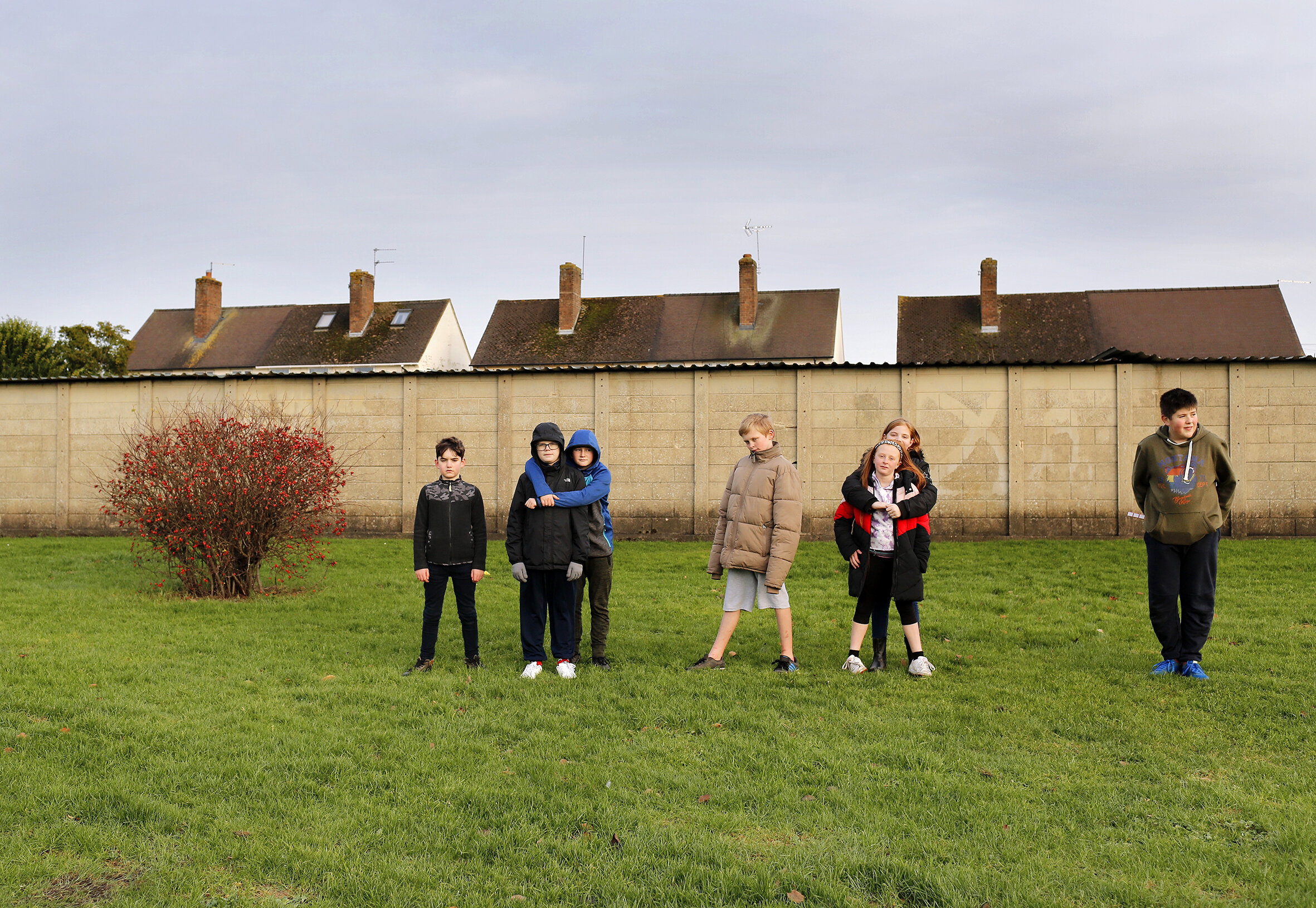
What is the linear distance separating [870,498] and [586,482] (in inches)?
83.3

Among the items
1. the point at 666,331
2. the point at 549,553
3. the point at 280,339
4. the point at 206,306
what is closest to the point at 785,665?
the point at 549,553

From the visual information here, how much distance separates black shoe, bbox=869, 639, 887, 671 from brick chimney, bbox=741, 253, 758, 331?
87.8 ft

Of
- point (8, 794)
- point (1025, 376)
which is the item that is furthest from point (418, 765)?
point (1025, 376)

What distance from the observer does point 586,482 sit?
6.95 meters

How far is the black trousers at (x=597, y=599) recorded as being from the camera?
7.12 metres

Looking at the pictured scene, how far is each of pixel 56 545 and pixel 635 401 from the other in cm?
989

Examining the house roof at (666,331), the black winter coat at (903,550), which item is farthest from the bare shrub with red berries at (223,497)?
the house roof at (666,331)

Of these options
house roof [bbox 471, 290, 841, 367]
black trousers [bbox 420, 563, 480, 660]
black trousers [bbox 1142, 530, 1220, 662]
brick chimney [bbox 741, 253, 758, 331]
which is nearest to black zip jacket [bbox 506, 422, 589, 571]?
black trousers [bbox 420, 563, 480, 660]

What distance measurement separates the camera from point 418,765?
466cm

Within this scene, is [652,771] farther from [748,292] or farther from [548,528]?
[748,292]

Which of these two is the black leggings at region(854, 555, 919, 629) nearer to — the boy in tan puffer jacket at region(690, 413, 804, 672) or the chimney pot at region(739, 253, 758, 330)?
the boy in tan puffer jacket at region(690, 413, 804, 672)

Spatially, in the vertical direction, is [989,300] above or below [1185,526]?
above

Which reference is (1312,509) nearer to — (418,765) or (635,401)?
(635,401)

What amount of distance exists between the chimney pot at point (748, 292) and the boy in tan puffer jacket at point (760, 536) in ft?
87.5
